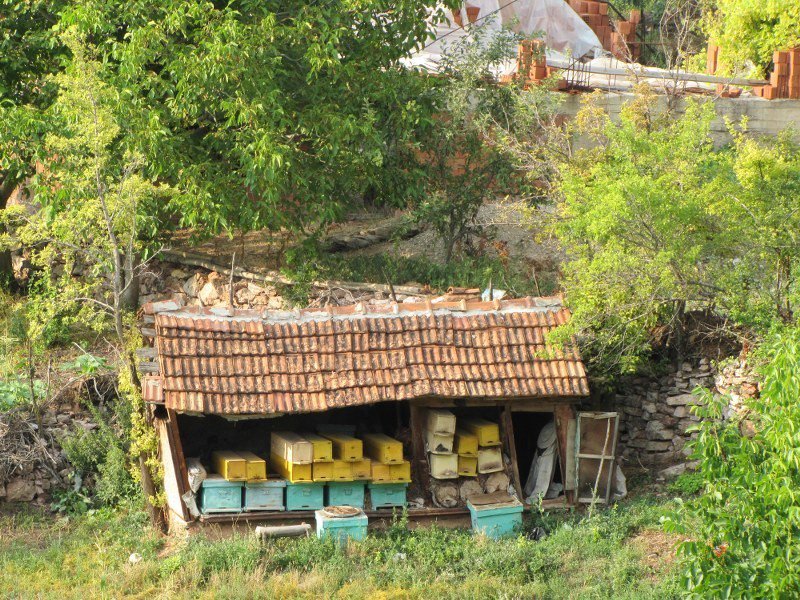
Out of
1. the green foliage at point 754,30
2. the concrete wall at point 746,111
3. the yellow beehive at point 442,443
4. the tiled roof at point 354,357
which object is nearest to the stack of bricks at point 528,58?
the concrete wall at point 746,111

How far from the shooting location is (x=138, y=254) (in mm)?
17781

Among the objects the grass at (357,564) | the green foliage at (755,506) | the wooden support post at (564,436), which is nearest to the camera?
the green foliage at (755,506)

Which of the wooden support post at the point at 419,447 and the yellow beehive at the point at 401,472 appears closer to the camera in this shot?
the yellow beehive at the point at 401,472

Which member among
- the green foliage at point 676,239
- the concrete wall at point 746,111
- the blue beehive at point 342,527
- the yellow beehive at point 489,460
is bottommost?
the blue beehive at point 342,527

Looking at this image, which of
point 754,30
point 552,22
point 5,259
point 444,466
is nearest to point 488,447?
point 444,466

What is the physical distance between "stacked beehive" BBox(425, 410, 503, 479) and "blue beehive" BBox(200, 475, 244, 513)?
2.46m

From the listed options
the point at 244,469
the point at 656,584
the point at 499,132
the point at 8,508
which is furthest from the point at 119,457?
the point at 499,132

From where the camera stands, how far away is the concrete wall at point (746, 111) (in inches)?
891

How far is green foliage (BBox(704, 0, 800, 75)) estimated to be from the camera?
2425 cm

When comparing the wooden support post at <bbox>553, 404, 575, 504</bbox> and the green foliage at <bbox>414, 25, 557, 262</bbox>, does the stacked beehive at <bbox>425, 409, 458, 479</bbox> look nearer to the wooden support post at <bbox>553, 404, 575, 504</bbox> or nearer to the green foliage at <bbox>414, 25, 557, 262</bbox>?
the wooden support post at <bbox>553, 404, 575, 504</bbox>

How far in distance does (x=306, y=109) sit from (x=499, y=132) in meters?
3.38

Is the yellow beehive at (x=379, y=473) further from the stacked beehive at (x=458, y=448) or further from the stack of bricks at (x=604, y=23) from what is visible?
the stack of bricks at (x=604, y=23)

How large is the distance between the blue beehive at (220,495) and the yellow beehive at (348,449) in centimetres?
123

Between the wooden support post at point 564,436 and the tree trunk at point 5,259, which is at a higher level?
the tree trunk at point 5,259
